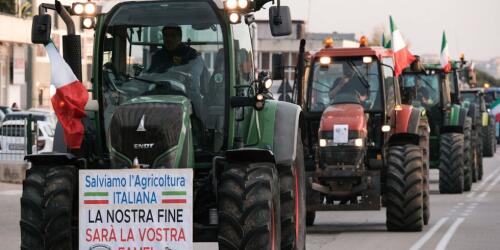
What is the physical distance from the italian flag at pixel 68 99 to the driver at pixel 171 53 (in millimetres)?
719

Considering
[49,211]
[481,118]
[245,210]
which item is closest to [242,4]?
[245,210]

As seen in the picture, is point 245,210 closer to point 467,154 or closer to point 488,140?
point 467,154

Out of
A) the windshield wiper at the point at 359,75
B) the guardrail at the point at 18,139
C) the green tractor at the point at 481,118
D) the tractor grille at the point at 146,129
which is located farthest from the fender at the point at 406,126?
the green tractor at the point at 481,118

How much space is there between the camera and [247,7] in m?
14.6

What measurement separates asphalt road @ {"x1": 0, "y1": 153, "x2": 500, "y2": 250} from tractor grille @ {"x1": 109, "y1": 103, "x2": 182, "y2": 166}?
586cm

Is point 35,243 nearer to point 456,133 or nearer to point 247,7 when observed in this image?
point 247,7

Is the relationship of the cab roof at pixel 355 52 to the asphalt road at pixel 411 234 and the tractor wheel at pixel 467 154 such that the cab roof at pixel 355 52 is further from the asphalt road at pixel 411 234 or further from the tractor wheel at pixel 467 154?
the tractor wheel at pixel 467 154

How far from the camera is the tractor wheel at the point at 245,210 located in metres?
13.5

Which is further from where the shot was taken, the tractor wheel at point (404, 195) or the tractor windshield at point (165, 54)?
the tractor wheel at point (404, 195)

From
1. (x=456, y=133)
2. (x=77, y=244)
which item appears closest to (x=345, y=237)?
(x=77, y=244)

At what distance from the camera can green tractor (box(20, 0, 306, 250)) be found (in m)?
13.8

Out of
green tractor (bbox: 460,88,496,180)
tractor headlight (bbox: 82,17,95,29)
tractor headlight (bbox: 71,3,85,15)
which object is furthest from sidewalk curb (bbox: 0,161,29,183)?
tractor headlight (bbox: 71,3,85,15)

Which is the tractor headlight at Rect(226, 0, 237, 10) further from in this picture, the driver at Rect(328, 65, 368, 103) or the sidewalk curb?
the sidewalk curb

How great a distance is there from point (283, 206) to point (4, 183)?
22.6 metres
